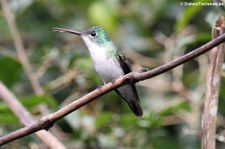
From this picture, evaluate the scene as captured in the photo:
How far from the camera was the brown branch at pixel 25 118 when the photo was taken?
2.86m

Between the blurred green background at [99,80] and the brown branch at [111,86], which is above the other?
the brown branch at [111,86]

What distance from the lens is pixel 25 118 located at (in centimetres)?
307

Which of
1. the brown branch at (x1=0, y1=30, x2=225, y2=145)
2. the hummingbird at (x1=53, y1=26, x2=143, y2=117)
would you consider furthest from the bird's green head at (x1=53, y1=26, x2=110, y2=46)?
the brown branch at (x1=0, y1=30, x2=225, y2=145)

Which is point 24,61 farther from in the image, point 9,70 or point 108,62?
point 108,62

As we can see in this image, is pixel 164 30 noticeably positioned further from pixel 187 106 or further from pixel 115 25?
pixel 187 106

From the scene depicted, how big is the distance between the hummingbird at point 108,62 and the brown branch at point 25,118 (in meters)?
0.57

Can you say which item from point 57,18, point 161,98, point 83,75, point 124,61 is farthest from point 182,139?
point 57,18

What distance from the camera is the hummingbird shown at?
344 centimetres

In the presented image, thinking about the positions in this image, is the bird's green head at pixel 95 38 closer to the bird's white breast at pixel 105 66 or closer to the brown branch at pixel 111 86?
the bird's white breast at pixel 105 66

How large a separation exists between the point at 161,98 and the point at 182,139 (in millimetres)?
586

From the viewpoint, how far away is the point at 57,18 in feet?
19.7

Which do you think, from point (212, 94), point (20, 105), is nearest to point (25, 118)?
point (20, 105)

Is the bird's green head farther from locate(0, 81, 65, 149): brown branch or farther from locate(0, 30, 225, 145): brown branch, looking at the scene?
locate(0, 30, 225, 145): brown branch

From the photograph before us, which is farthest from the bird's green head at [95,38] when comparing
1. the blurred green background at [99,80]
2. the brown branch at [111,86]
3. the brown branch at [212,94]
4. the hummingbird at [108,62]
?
the brown branch at [111,86]
